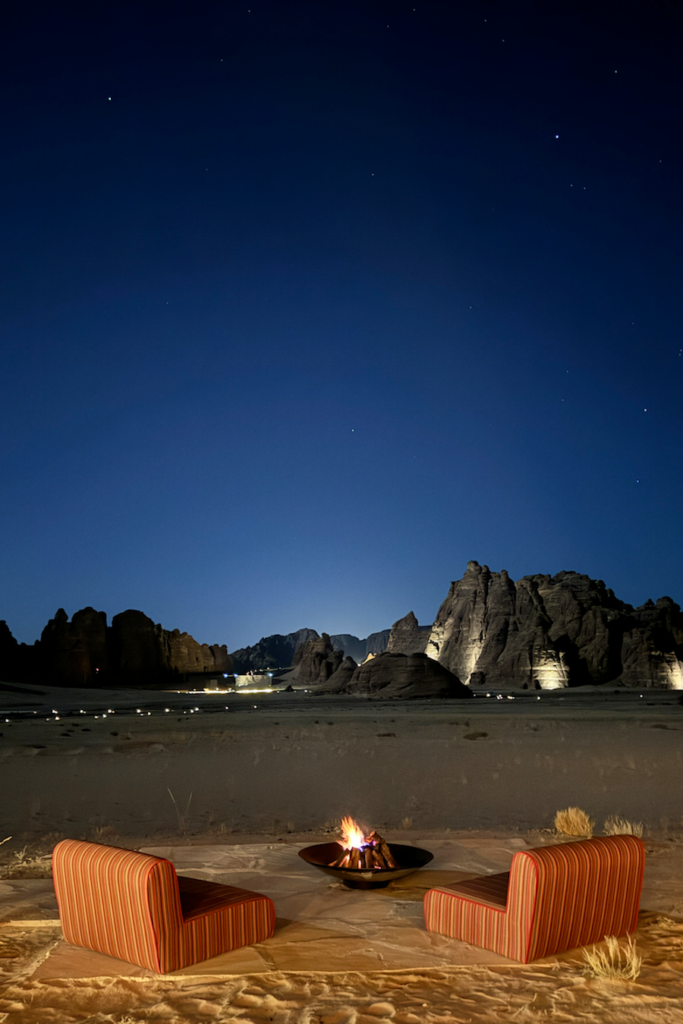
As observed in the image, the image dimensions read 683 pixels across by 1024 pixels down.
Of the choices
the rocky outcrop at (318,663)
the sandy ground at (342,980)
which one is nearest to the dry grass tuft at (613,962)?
the sandy ground at (342,980)

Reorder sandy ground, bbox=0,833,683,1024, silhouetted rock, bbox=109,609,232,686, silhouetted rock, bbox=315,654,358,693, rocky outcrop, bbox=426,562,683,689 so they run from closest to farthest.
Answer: sandy ground, bbox=0,833,683,1024 → silhouetted rock, bbox=315,654,358,693 → rocky outcrop, bbox=426,562,683,689 → silhouetted rock, bbox=109,609,232,686

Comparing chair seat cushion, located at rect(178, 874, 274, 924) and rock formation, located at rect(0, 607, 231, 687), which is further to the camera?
rock formation, located at rect(0, 607, 231, 687)

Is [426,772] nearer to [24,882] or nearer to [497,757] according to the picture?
[497,757]

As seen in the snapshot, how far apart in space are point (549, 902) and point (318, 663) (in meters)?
84.3

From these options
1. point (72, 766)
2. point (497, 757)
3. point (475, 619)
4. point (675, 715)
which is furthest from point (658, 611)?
point (72, 766)

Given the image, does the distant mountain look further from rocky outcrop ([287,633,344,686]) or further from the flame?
the flame

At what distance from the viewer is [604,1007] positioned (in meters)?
4.83

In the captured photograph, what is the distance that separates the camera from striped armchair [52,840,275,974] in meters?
5.36

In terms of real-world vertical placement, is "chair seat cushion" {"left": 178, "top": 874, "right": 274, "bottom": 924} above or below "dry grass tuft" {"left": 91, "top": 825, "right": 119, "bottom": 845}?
above

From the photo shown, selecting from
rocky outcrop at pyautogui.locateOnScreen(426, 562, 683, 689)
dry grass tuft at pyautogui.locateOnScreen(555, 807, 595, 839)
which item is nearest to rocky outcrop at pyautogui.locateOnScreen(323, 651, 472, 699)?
rocky outcrop at pyautogui.locateOnScreen(426, 562, 683, 689)

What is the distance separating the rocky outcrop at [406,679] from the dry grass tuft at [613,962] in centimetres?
4394

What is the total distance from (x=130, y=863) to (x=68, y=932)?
1233 mm

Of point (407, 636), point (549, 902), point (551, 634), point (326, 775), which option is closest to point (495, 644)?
point (551, 634)

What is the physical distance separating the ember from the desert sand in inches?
12.4
